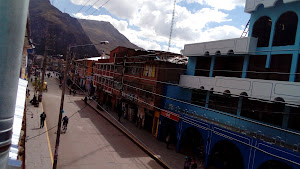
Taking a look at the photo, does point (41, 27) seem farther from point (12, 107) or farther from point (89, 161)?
point (12, 107)

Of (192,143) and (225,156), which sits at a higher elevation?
(225,156)

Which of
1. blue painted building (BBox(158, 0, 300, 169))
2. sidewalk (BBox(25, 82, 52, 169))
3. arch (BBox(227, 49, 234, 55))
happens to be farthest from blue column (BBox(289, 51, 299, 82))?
sidewalk (BBox(25, 82, 52, 169))

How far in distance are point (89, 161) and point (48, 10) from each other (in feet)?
456

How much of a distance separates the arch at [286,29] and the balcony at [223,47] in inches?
51.9

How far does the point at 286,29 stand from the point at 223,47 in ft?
13.2

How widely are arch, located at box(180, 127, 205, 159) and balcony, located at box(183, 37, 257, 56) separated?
20.2 ft

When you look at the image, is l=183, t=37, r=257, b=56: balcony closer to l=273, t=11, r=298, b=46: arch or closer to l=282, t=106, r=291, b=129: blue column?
l=273, t=11, r=298, b=46: arch

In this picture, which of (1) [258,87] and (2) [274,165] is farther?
(1) [258,87]

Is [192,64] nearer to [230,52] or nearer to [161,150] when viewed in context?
[230,52]

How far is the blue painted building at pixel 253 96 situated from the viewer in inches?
471

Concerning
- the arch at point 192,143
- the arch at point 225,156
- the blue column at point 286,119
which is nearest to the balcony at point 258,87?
the blue column at point 286,119

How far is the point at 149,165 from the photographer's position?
51.4 ft

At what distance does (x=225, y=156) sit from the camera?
16.0 m

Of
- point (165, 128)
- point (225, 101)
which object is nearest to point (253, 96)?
point (225, 101)
